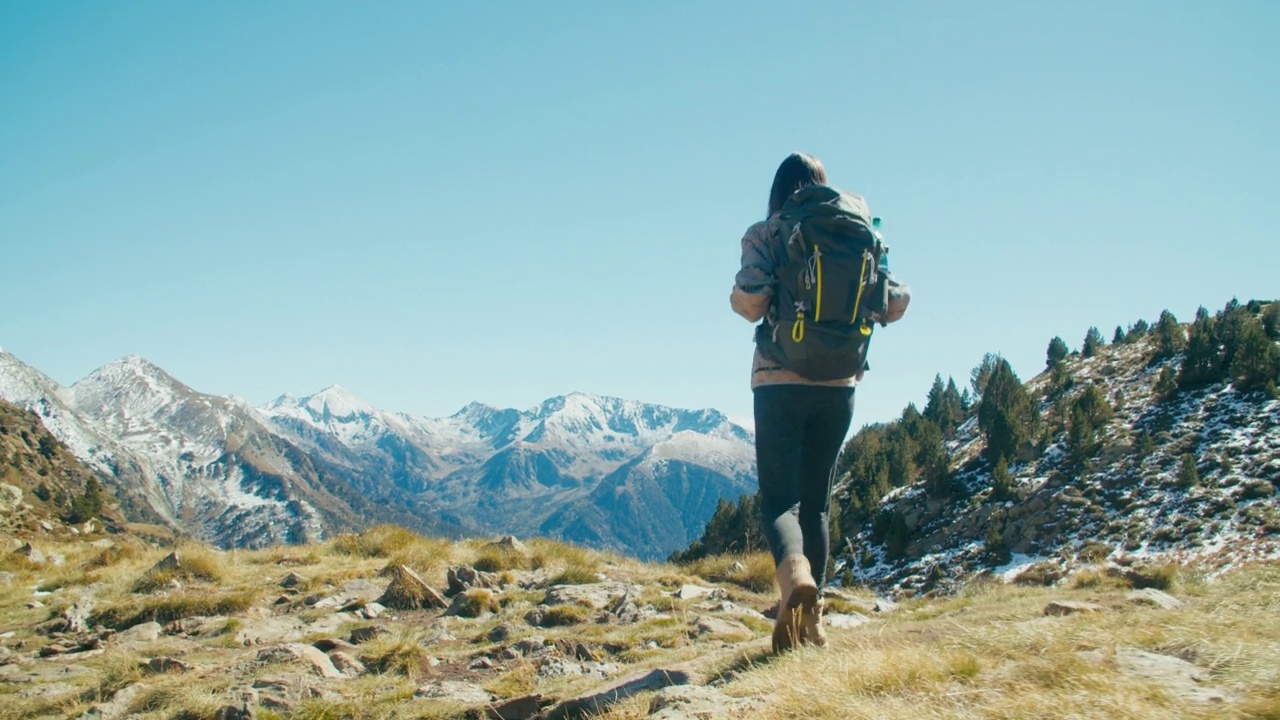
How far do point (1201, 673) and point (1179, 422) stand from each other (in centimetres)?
7838

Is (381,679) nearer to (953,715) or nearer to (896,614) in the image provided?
(953,715)

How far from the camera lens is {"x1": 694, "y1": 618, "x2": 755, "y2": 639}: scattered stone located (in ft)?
18.8

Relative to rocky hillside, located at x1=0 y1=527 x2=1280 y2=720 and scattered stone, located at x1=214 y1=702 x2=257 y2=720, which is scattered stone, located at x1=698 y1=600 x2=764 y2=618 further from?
scattered stone, located at x1=214 y1=702 x2=257 y2=720

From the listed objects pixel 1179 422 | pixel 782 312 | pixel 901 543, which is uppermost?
pixel 1179 422

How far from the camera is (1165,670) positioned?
266 centimetres

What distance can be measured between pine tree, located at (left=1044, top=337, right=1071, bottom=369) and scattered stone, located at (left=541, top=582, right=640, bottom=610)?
112 meters

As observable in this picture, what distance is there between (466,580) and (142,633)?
309 centimetres

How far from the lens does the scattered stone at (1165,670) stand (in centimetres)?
234

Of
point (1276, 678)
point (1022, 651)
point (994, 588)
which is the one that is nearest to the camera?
point (1276, 678)

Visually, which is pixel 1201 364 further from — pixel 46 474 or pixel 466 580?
pixel 46 474

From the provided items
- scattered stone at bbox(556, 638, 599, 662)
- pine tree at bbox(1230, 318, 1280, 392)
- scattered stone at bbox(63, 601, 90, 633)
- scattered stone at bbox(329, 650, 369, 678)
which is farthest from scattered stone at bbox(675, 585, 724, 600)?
pine tree at bbox(1230, 318, 1280, 392)

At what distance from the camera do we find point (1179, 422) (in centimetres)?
6512

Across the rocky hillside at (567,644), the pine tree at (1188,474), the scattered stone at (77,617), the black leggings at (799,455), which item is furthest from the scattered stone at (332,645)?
the pine tree at (1188,474)

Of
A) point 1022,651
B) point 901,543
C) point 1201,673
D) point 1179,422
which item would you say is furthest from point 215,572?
point 1179,422
